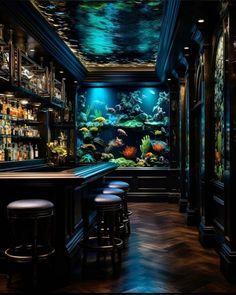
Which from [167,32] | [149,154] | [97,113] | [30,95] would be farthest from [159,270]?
[97,113]

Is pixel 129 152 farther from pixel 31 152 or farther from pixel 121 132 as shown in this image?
pixel 31 152

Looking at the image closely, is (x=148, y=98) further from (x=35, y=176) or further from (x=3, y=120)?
(x=35, y=176)

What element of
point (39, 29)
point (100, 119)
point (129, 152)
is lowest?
point (129, 152)

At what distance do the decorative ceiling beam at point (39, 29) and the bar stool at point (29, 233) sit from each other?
2.34m

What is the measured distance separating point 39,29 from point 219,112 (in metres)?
2.77

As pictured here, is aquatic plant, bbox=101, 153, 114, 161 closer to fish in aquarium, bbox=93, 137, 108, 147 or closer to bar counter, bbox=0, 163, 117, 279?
fish in aquarium, bbox=93, 137, 108, 147

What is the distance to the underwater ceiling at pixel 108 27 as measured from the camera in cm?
539

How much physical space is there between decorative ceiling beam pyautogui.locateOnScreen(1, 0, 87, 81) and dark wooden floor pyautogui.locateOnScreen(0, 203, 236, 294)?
3.01 m

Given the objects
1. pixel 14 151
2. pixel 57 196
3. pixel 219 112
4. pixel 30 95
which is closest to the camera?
pixel 57 196

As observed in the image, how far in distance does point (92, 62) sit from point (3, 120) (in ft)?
11.2

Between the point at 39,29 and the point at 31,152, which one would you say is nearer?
the point at 39,29

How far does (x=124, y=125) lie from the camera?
33.1 feet

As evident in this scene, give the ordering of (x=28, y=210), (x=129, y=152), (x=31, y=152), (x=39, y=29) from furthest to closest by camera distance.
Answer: (x=129, y=152), (x=31, y=152), (x=39, y=29), (x=28, y=210)

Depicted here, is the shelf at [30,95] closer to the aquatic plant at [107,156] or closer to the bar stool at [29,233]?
the bar stool at [29,233]
